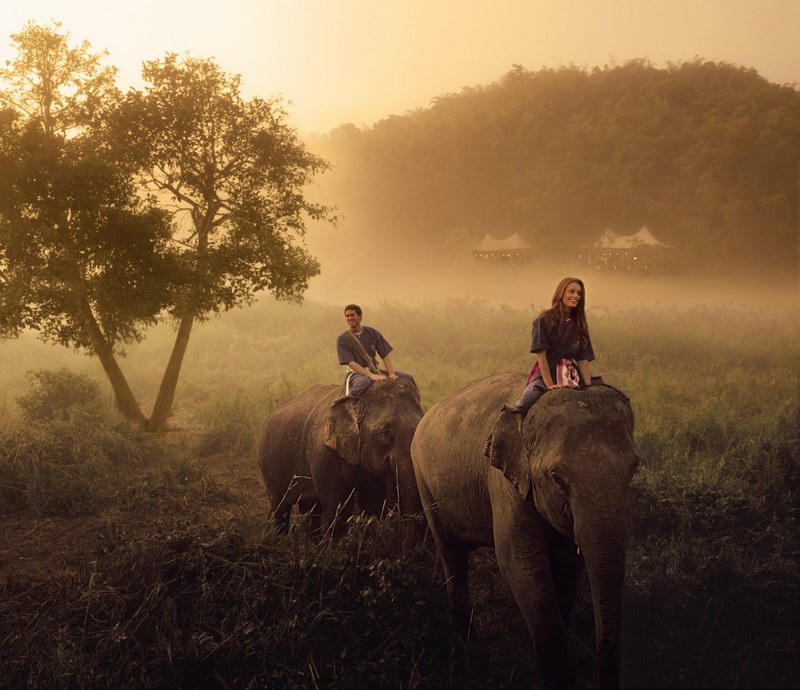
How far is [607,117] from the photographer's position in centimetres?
4106

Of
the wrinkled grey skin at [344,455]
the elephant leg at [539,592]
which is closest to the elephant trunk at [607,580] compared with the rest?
the elephant leg at [539,592]

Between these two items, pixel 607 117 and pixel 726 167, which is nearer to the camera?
pixel 726 167

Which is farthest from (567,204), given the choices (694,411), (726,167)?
(694,411)

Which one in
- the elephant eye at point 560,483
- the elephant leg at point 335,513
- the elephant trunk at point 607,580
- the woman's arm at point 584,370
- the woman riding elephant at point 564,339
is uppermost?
the woman riding elephant at point 564,339

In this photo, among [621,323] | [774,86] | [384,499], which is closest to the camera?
[384,499]

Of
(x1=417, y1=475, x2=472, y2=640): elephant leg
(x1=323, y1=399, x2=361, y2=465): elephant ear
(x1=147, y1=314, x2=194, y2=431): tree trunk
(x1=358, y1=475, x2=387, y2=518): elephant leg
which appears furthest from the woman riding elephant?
(x1=147, y1=314, x2=194, y2=431): tree trunk

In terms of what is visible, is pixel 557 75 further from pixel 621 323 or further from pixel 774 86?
pixel 621 323

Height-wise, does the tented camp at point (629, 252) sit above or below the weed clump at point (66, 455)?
above

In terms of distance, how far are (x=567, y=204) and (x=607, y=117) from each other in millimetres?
5755

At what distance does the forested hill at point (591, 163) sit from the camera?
33.3 meters

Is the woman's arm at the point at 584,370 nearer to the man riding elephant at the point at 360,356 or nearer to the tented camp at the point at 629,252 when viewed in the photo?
the man riding elephant at the point at 360,356

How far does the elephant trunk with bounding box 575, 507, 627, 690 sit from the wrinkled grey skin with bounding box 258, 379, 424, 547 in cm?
298

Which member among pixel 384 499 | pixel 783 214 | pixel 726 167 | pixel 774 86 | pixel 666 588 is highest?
pixel 774 86

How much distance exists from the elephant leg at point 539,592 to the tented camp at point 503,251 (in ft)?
113
